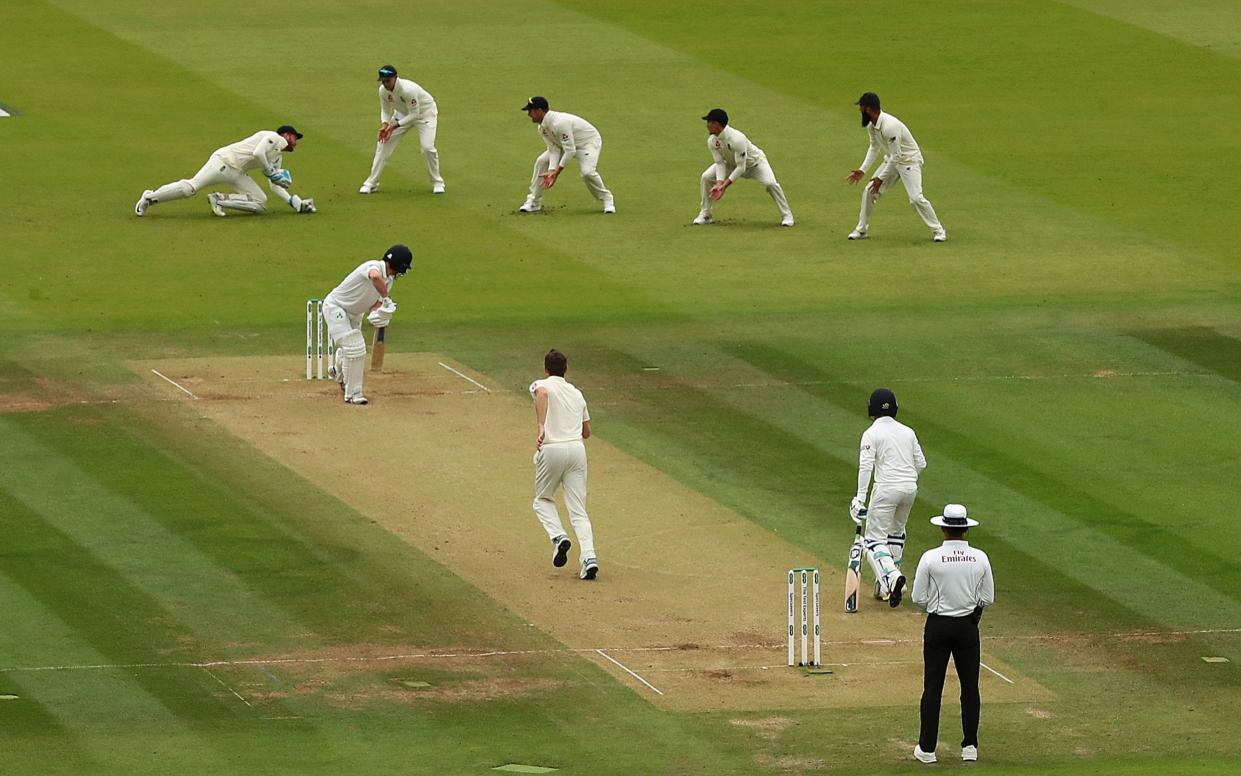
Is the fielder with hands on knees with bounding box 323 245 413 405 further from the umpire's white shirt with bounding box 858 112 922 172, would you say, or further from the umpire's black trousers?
the umpire's black trousers

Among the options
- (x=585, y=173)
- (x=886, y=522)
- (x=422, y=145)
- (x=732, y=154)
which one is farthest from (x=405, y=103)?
(x=886, y=522)

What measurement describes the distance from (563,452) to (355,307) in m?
6.31

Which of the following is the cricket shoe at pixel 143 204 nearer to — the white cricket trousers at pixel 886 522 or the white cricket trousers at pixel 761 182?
the white cricket trousers at pixel 761 182

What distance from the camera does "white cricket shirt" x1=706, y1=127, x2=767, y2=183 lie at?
1405 inches

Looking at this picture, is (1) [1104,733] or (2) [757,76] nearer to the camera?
(1) [1104,733]

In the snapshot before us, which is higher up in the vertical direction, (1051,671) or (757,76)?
(757,76)

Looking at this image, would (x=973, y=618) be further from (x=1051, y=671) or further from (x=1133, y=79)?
(x=1133, y=79)

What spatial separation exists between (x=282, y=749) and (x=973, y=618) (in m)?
4.77

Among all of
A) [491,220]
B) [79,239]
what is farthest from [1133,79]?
[79,239]

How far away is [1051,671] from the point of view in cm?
1916

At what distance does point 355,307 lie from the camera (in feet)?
87.4

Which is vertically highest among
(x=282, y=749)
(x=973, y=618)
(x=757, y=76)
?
(x=757, y=76)

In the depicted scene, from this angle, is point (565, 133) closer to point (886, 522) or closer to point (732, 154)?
point (732, 154)

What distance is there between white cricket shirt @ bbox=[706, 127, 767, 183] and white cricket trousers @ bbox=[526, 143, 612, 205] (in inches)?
72.0
